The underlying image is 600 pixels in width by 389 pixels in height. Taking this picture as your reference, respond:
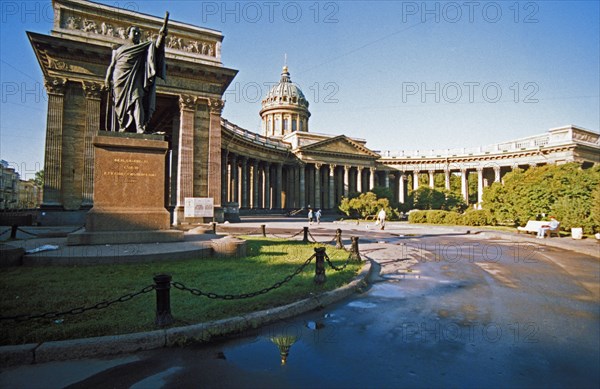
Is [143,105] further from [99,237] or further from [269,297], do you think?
[269,297]

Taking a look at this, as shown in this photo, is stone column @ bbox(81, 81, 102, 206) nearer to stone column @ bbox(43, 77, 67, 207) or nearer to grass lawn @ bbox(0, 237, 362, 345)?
stone column @ bbox(43, 77, 67, 207)

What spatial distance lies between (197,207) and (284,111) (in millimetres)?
58857

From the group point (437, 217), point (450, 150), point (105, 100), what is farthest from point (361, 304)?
point (450, 150)

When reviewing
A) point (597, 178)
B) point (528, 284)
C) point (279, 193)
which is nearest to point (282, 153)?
point (279, 193)

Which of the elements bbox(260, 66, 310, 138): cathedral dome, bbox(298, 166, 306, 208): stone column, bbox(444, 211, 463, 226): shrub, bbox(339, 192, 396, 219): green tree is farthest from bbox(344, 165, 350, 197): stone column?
bbox(444, 211, 463, 226): shrub

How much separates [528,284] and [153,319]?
27.6ft

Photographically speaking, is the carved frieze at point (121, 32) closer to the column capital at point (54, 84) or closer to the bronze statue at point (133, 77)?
the column capital at point (54, 84)

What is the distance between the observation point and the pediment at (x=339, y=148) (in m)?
67.0

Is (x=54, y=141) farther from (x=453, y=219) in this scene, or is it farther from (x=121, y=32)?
(x=453, y=219)

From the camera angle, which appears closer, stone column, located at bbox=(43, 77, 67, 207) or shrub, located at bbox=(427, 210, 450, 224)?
stone column, located at bbox=(43, 77, 67, 207)

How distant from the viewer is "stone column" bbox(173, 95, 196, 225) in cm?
2877

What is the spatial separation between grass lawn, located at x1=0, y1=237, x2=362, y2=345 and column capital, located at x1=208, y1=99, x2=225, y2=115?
2344cm

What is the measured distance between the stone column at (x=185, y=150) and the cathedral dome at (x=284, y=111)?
5057 cm

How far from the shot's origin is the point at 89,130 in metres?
25.6
